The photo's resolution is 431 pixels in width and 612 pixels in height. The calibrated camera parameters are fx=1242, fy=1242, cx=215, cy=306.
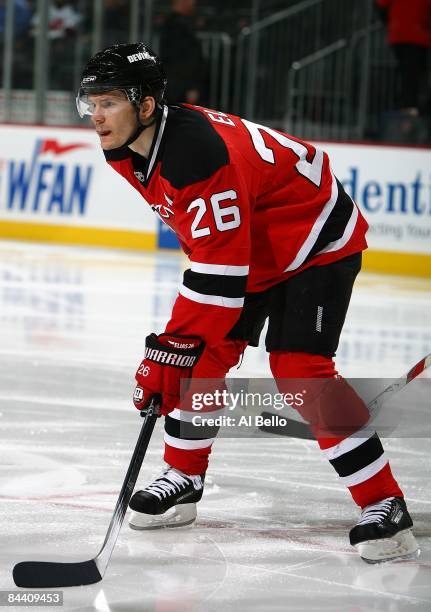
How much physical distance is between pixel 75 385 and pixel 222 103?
6.41 metres

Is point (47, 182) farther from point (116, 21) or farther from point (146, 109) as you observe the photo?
point (146, 109)

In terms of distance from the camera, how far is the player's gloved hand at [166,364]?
271 cm

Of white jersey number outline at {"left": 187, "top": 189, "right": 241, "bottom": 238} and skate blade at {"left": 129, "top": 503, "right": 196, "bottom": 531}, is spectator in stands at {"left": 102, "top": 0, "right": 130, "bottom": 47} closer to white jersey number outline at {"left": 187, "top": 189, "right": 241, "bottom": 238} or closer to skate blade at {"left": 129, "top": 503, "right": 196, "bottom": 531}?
skate blade at {"left": 129, "top": 503, "right": 196, "bottom": 531}

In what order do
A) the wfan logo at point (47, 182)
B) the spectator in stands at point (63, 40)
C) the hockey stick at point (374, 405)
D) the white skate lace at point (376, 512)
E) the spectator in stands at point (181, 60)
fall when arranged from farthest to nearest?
the spectator in stands at point (63, 40)
the spectator in stands at point (181, 60)
the wfan logo at point (47, 182)
the hockey stick at point (374, 405)
the white skate lace at point (376, 512)

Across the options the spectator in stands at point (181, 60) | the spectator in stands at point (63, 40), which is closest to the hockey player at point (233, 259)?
the spectator in stands at point (181, 60)

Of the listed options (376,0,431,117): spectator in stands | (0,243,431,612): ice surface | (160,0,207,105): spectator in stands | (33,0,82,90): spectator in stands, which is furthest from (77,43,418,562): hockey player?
(33,0,82,90): spectator in stands

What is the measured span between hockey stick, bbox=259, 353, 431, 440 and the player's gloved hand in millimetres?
622

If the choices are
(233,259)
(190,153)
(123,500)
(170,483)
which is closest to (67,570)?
(123,500)

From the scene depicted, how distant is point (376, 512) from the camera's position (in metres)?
2.91

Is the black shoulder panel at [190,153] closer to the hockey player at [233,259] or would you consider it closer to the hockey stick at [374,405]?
the hockey player at [233,259]

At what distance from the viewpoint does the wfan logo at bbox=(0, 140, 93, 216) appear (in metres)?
10.0

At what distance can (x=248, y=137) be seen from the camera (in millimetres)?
2885

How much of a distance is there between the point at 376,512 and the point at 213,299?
0.66 metres

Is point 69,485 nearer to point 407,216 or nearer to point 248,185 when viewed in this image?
point 248,185
